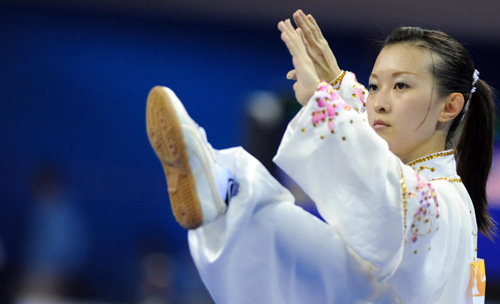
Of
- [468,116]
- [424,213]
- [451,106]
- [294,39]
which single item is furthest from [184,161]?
[468,116]

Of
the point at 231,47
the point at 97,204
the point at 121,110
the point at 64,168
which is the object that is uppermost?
the point at 231,47

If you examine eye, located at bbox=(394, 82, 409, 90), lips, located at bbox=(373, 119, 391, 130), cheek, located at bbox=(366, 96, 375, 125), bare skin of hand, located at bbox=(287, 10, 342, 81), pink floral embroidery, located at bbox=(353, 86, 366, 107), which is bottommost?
lips, located at bbox=(373, 119, 391, 130)

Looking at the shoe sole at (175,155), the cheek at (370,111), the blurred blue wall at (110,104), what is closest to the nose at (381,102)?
the cheek at (370,111)

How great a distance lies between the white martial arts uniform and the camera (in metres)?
1.36

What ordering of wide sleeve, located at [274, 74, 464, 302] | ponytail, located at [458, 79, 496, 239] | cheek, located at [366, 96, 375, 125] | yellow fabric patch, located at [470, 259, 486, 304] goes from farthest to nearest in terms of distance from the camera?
1. ponytail, located at [458, 79, 496, 239]
2. cheek, located at [366, 96, 375, 125]
3. yellow fabric patch, located at [470, 259, 486, 304]
4. wide sleeve, located at [274, 74, 464, 302]

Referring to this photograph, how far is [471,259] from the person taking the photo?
5.33ft

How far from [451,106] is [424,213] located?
17.2 inches

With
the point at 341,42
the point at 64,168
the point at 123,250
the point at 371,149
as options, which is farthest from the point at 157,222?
the point at 371,149

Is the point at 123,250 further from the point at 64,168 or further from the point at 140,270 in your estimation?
the point at 64,168

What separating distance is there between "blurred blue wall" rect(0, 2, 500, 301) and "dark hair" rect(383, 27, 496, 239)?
1958 mm

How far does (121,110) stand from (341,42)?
1.41 m

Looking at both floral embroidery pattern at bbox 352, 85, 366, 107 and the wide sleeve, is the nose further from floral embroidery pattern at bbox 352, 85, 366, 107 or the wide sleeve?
the wide sleeve

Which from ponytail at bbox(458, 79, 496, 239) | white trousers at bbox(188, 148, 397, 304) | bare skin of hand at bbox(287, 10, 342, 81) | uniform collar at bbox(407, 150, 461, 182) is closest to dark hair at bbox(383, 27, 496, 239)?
ponytail at bbox(458, 79, 496, 239)

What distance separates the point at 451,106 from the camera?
68.2 inches
